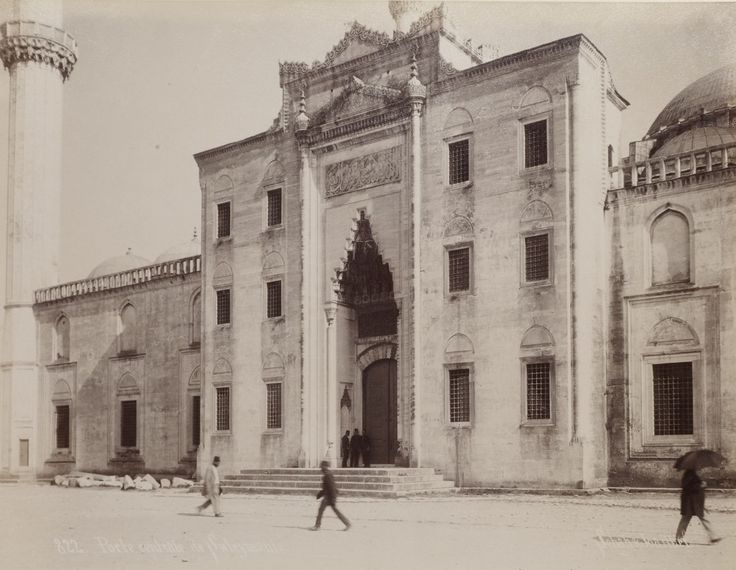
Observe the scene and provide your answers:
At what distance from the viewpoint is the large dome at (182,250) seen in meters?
Answer: 39.4

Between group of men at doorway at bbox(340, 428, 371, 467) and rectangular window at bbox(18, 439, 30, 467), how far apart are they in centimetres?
1491

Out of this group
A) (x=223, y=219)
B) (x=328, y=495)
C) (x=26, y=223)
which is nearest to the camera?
(x=328, y=495)

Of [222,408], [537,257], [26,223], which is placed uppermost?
[26,223]

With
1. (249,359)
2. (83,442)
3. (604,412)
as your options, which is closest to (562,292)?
(604,412)

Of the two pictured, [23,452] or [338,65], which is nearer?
[338,65]

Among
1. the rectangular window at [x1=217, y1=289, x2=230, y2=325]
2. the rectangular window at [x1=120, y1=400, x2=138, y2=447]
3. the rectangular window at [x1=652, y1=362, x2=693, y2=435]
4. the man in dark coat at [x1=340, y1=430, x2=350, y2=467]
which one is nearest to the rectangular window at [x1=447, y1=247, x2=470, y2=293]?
the rectangular window at [x1=652, y1=362, x2=693, y2=435]

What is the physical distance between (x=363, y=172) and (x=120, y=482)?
12.4 meters

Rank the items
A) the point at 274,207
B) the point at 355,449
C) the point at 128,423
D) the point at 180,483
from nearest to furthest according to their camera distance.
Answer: the point at 355,449 < the point at 274,207 < the point at 180,483 < the point at 128,423

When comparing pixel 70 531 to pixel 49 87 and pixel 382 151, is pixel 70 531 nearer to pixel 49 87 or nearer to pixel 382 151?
pixel 382 151

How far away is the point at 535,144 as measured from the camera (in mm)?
21703

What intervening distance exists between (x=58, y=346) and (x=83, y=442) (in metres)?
4.07

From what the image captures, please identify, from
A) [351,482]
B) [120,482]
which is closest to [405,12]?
[351,482]

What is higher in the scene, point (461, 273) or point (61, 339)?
point (461, 273)

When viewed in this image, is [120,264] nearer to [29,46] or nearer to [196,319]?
[196,319]
